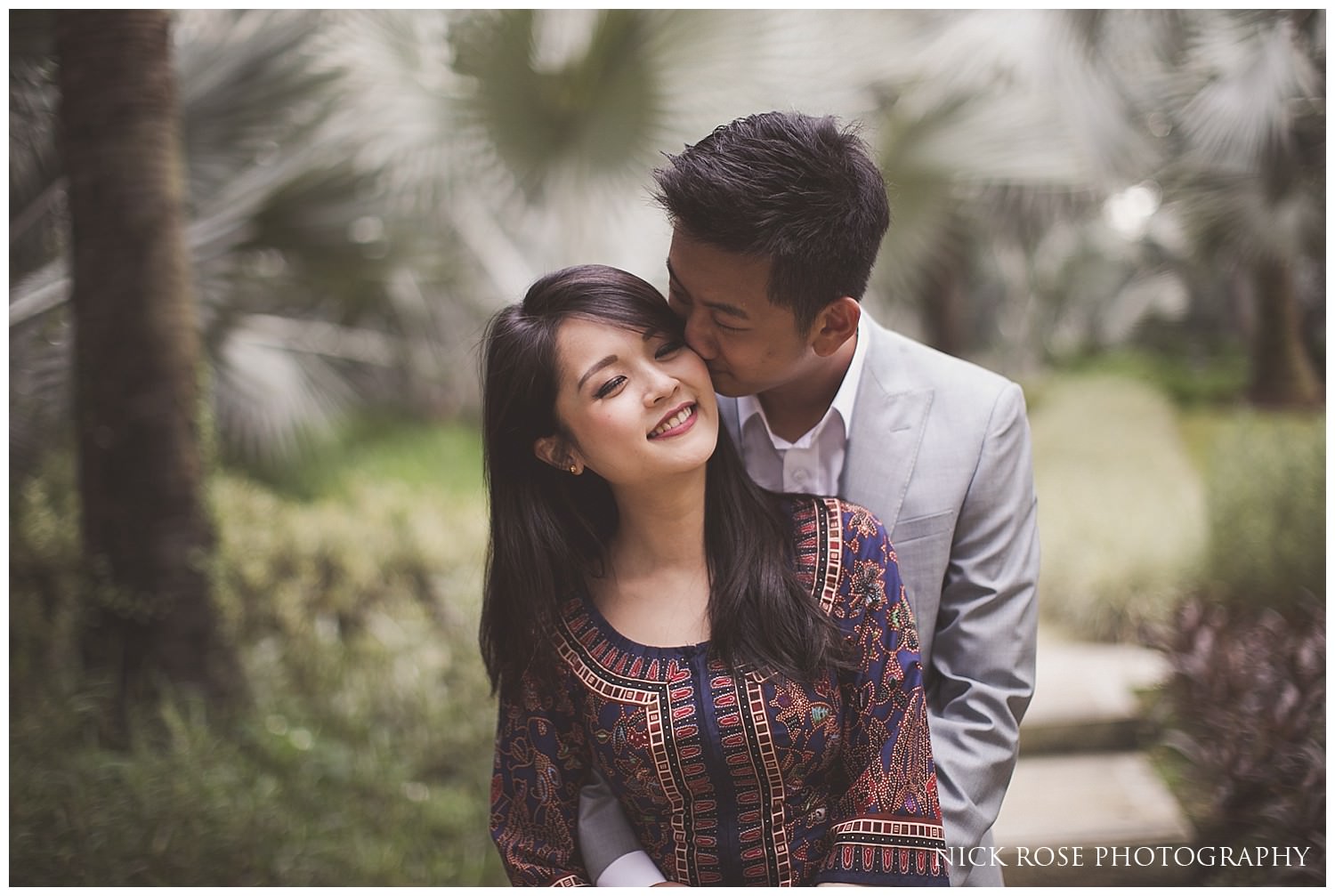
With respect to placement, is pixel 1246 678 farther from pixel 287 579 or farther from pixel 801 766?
pixel 287 579

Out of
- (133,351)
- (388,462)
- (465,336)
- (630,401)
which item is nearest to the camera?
(630,401)

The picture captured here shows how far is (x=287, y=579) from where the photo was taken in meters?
5.39

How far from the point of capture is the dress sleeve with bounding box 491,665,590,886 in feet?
5.60

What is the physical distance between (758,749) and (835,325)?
671mm

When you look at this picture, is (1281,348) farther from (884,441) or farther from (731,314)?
(731,314)

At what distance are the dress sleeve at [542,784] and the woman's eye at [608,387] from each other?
475mm

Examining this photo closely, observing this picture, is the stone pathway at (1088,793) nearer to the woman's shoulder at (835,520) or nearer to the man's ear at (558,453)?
the woman's shoulder at (835,520)

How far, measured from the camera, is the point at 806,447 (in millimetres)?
1901

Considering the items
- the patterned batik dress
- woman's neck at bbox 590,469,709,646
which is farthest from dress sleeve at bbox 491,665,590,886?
woman's neck at bbox 590,469,709,646

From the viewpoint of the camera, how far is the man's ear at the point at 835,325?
5.54 feet

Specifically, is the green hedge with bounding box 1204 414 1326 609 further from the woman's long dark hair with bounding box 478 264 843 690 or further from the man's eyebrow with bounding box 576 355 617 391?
the man's eyebrow with bounding box 576 355 617 391

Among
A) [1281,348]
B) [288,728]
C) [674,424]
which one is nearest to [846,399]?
[674,424]

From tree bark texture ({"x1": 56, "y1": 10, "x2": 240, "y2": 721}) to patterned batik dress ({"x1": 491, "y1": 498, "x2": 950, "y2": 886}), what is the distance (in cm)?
260

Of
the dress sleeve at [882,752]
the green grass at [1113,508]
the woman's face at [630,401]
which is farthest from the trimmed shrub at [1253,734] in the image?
the woman's face at [630,401]
